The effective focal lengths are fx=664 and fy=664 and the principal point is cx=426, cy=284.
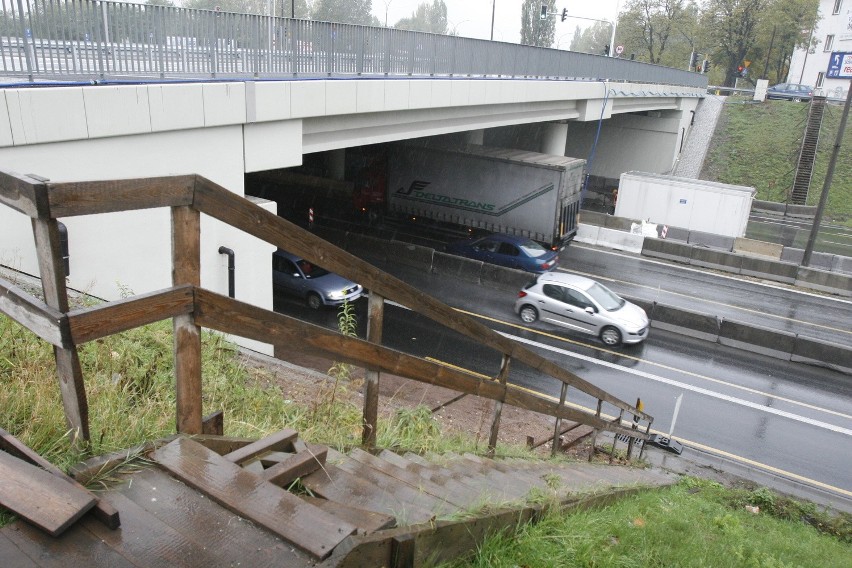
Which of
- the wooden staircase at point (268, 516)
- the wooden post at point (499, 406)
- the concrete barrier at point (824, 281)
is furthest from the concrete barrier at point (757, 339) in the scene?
the wooden staircase at point (268, 516)

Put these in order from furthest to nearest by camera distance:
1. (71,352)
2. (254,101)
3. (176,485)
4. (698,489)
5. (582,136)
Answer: (582,136) < (254,101) < (698,489) < (176,485) < (71,352)

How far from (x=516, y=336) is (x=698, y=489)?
8.82m

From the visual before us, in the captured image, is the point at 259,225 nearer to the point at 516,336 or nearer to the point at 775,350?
the point at 516,336

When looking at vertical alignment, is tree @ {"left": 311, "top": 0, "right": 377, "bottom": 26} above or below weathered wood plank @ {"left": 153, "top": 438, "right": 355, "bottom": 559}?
above

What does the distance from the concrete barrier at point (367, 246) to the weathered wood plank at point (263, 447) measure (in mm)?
20999

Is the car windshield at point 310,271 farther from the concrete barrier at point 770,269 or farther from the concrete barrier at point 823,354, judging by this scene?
the concrete barrier at point 770,269

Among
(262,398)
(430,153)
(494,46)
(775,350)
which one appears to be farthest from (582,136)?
(262,398)

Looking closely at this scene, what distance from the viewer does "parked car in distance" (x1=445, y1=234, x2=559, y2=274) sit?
22844mm

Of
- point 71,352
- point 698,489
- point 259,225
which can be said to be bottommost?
point 698,489

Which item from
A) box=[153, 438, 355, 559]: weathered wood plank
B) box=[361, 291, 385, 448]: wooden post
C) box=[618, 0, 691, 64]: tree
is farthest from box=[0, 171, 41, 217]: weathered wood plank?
box=[618, 0, 691, 64]: tree

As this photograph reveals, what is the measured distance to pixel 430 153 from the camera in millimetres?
26438

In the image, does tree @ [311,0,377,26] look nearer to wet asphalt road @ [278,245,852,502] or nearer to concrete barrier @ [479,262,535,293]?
concrete barrier @ [479,262,535,293]

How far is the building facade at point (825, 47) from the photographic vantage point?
7200 centimetres

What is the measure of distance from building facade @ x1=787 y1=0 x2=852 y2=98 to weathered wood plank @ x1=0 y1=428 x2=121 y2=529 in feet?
274
